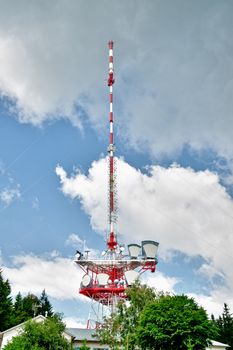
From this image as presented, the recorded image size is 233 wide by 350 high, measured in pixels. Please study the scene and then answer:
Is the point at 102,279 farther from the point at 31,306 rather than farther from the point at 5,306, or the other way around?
the point at 31,306

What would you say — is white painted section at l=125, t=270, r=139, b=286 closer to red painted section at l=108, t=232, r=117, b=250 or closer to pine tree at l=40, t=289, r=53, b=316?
red painted section at l=108, t=232, r=117, b=250

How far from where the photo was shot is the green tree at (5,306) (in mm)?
63719

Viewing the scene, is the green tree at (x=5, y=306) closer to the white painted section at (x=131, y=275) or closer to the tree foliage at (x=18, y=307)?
the tree foliage at (x=18, y=307)

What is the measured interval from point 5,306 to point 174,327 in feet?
120

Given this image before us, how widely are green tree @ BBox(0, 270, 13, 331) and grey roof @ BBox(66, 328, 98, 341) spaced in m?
11.0

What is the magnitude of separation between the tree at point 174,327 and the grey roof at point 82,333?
17403 mm

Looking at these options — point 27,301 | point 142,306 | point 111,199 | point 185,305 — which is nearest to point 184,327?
point 185,305

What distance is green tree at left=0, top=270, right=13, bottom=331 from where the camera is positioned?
63.7 metres

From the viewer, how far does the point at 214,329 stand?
38.9 m

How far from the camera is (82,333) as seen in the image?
5809 cm

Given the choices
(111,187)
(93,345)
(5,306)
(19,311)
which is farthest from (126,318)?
(19,311)

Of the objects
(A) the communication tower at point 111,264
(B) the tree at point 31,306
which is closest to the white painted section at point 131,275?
(A) the communication tower at point 111,264

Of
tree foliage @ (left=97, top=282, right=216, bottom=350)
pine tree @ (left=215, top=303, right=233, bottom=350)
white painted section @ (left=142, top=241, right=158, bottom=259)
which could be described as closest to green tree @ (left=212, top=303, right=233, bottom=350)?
pine tree @ (left=215, top=303, right=233, bottom=350)

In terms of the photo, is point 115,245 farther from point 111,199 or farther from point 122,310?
point 122,310
